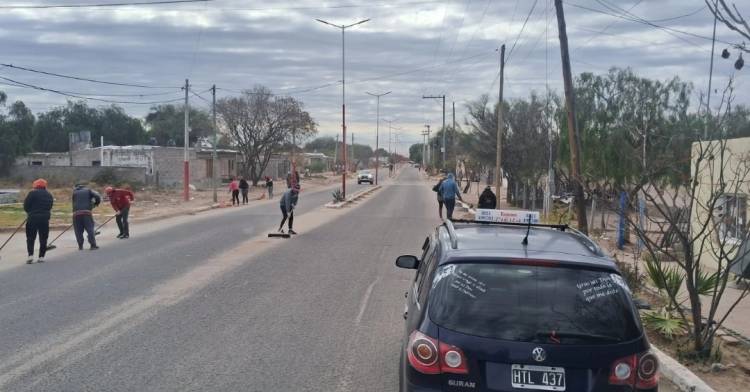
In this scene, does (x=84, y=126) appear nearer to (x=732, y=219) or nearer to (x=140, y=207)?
(x=140, y=207)

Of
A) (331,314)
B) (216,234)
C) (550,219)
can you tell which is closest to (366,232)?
(216,234)

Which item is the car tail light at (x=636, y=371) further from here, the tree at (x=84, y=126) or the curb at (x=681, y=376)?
the tree at (x=84, y=126)

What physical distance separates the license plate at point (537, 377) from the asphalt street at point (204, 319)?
232 cm

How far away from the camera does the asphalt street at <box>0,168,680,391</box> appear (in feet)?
21.5

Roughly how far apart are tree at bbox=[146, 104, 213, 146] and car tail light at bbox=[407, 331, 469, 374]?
101248mm

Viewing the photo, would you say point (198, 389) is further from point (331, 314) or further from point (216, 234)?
point (216, 234)

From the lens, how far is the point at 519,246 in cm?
495

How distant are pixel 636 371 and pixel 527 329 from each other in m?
0.67

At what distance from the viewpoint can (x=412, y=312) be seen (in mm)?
5215

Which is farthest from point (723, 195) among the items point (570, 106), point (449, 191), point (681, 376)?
point (449, 191)

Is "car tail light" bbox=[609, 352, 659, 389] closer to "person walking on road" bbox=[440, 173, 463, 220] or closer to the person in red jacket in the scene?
the person in red jacket

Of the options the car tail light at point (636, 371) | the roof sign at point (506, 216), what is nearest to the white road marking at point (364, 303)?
the roof sign at point (506, 216)

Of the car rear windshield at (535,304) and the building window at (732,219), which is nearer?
the car rear windshield at (535,304)

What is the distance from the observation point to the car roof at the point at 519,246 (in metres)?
4.66
